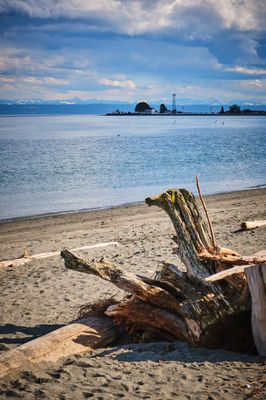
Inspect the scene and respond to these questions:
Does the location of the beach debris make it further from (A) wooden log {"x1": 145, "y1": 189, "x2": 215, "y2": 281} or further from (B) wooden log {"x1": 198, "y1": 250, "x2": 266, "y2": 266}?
(B) wooden log {"x1": 198, "y1": 250, "x2": 266, "y2": 266}

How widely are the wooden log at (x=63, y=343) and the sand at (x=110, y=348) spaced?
16 cm

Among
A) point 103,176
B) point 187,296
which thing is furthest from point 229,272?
point 103,176

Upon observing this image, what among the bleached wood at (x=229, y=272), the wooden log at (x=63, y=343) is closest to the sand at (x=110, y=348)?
the wooden log at (x=63, y=343)

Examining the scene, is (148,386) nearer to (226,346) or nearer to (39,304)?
(226,346)

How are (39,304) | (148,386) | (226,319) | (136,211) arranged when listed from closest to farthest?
(148,386)
(226,319)
(39,304)
(136,211)

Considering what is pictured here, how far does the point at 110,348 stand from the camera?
604 cm

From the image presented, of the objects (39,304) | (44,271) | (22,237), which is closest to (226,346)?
(39,304)

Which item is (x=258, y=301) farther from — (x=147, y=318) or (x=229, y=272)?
(x=147, y=318)

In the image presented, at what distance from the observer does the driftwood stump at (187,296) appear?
18.1 ft

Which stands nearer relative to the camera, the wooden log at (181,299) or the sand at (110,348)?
the sand at (110,348)

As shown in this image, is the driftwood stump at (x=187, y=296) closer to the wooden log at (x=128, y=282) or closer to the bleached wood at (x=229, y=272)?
the wooden log at (x=128, y=282)

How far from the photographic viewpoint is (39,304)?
847 centimetres

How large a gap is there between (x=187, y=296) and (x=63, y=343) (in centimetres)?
191

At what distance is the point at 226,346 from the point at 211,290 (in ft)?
2.59
